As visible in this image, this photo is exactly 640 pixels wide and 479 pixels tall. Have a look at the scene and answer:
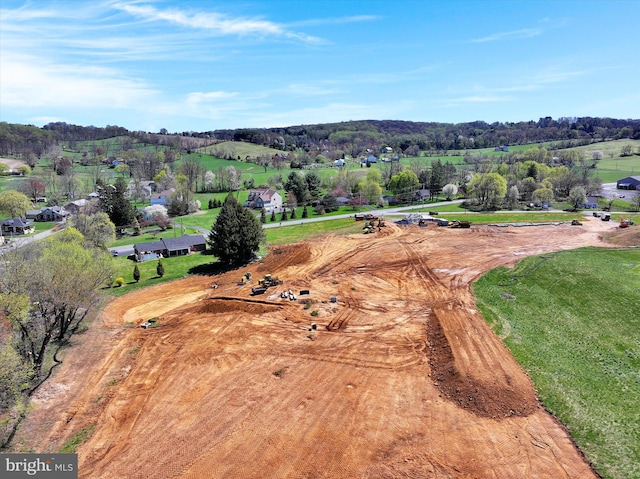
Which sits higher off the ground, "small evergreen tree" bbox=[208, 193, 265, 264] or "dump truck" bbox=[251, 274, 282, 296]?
"small evergreen tree" bbox=[208, 193, 265, 264]

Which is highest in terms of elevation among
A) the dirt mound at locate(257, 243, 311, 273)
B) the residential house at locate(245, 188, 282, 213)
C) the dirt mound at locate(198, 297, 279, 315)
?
the residential house at locate(245, 188, 282, 213)

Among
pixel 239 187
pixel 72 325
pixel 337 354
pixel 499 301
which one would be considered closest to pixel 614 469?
pixel 337 354

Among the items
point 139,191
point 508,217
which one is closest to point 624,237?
point 508,217

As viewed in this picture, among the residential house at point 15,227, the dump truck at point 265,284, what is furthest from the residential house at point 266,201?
the dump truck at point 265,284

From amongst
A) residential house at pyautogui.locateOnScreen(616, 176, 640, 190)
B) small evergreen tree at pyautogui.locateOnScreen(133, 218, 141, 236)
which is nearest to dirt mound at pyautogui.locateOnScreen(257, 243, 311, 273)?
small evergreen tree at pyautogui.locateOnScreen(133, 218, 141, 236)

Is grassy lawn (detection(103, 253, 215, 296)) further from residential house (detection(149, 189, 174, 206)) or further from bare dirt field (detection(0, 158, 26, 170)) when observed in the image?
bare dirt field (detection(0, 158, 26, 170))

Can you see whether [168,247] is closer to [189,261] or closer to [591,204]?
[189,261]

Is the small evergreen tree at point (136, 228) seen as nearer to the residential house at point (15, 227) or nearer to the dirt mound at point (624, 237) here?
the residential house at point (15, 227)
